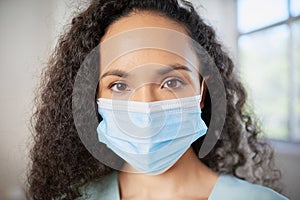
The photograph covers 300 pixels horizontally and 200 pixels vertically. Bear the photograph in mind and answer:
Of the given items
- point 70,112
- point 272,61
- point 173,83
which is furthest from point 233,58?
point 70,112

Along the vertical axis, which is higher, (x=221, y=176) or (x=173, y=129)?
(x=173, y=129)

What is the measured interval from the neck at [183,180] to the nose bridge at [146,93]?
0.46ft

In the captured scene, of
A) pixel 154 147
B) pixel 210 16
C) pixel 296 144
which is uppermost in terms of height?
pixel 210 16

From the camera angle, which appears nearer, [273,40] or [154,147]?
[154,147]

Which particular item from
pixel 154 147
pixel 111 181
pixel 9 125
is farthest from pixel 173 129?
pixel 9 125

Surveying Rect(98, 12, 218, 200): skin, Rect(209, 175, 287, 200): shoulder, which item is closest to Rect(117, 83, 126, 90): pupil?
Rect(98, 12, 218, 200): skin

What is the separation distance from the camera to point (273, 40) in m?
0.70

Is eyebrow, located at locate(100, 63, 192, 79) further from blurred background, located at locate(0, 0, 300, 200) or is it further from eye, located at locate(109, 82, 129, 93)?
blurred background, located at locate(0, 0, 300, 200)

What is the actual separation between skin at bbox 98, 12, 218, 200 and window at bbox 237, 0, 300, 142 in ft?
0.69

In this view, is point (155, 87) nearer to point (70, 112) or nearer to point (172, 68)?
point (172, 68)

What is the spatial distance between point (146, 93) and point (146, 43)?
0.25 ft

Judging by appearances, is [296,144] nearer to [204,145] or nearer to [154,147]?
[204,145]

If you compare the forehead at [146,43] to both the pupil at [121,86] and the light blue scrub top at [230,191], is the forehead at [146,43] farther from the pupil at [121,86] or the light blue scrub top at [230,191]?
the light blue scrub top at [230,191]

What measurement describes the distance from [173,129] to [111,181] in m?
0.18
